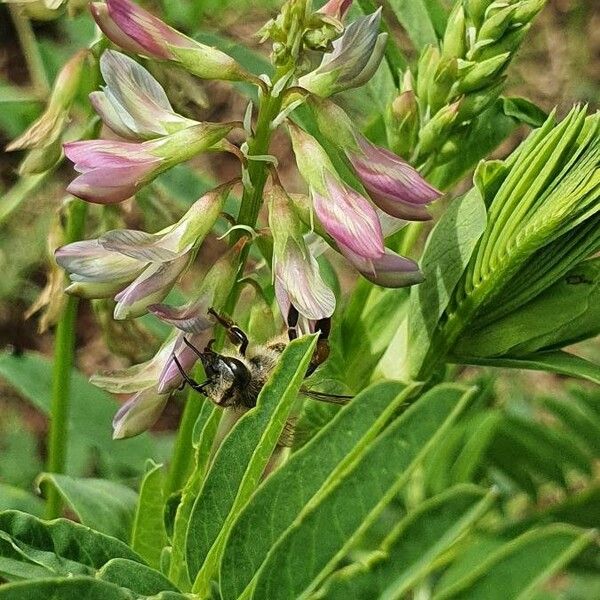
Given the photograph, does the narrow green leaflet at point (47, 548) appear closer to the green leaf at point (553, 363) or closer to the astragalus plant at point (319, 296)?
the astragalus plant at point (319, 296)

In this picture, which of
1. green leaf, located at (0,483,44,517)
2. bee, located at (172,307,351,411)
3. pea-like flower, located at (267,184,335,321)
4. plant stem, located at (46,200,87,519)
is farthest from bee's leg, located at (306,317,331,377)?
green leaf, located at (0,483,44,517)

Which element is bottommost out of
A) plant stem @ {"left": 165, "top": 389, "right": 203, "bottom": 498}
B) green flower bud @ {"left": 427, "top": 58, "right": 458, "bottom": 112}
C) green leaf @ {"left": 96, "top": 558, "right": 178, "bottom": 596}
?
plant stem @ {"left": 165, "top": 389, "right": 203, "bottom": 498}

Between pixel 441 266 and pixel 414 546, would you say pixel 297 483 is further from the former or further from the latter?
pixel 441 266

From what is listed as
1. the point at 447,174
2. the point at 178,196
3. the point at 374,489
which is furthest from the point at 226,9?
the point at 374,489

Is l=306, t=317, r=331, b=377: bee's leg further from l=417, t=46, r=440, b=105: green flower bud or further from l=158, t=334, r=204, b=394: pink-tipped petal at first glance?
l=417, t=46, r=440, b=105: green flower bud

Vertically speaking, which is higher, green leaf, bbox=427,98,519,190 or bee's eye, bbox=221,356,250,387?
green leaf, bbox=427,98,519,190

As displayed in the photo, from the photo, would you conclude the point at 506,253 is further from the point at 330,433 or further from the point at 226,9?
the point at 226,9
